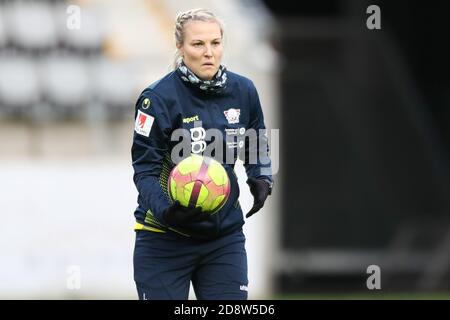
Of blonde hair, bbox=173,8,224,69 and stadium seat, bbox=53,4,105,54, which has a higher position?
stadium seat, bbox=53,4,105,54

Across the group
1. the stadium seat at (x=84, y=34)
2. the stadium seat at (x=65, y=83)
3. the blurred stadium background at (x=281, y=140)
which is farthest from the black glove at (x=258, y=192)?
the stadium seat at (x=84, y=34)

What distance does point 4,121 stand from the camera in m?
16.0

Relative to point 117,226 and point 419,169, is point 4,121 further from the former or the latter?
point 419,169

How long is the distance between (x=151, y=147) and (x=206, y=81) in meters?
0.45

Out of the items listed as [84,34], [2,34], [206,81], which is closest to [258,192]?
[206,81]

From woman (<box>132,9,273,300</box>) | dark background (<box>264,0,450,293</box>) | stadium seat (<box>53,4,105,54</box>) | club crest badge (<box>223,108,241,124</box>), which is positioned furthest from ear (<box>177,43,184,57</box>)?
dark background (<box>264,0,450,293</box>)

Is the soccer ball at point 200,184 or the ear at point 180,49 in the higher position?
the ear at point 180,49

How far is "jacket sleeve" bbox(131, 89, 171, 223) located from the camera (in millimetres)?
6672

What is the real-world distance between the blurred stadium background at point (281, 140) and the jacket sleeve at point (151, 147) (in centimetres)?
694

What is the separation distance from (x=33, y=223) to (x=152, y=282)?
27.5 ft

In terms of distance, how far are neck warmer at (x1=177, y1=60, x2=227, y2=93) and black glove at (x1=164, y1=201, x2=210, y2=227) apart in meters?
0.64

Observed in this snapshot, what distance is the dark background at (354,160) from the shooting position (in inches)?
829

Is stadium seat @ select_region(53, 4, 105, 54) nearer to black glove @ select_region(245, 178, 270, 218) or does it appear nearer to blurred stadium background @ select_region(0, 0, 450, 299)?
blurred stadium background @ select_region(0, 0, 450, 299)

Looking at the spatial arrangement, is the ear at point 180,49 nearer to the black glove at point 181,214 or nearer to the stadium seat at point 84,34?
the black glove at point 181,214
